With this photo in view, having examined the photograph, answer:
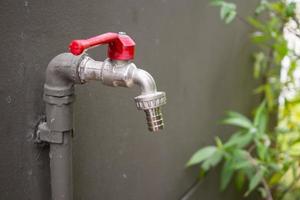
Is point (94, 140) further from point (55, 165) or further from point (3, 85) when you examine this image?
point (3, 85)

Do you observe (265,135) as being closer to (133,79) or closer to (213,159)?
(213,159)

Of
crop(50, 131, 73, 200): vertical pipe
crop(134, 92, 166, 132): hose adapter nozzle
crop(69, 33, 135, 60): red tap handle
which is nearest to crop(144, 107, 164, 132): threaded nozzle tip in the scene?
crop(134, 92, 166, 132): hose adapter nozzle

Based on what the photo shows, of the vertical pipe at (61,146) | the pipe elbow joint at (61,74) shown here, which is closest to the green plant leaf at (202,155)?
the vertical pipe at (61,146)

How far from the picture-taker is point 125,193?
1.70m

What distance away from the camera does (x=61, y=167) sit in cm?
119

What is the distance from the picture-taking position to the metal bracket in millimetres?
1169

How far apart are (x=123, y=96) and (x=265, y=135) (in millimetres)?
1052

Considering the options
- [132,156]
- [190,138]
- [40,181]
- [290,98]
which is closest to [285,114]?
[290,98]

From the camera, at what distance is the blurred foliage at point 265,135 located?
2.20 m

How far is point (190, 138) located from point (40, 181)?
1.20m

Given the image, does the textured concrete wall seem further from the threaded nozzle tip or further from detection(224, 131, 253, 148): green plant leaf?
the threaded nozzle tip

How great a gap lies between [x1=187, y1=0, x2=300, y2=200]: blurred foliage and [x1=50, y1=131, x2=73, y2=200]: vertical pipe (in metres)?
1.08

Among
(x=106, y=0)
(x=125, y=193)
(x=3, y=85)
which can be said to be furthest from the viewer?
(x=125, y=193)

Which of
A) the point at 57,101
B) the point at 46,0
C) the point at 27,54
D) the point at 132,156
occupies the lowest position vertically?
the point at 132,156
